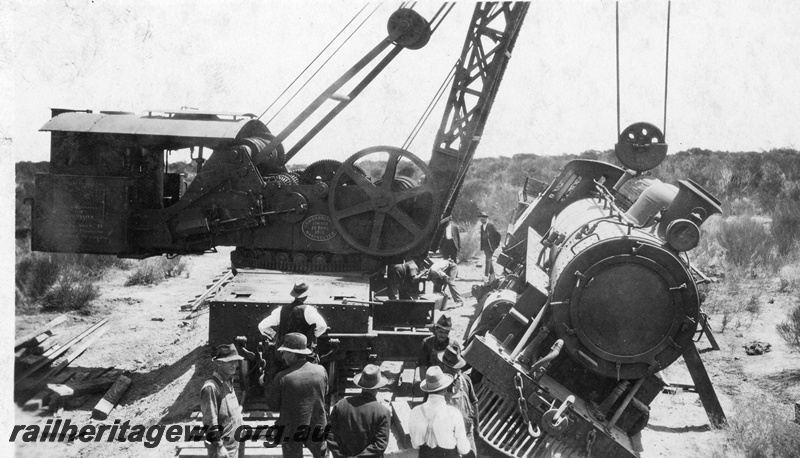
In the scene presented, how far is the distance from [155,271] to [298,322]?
1033 cm

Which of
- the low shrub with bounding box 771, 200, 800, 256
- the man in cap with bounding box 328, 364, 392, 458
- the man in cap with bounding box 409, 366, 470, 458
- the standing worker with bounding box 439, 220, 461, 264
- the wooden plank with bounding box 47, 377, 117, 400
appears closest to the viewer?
the man in cap with bounding box 328, 364, 392, 458

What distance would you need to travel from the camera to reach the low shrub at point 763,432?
5.96 m

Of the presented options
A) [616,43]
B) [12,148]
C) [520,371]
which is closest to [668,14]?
[616,43]

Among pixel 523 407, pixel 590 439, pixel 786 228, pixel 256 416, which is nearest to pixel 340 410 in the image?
pixel 523 407

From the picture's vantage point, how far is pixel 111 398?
24.4 ft

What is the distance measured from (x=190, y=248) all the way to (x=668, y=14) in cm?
757

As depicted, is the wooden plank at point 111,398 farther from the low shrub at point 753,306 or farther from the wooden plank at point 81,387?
the low shrub at point 753,306

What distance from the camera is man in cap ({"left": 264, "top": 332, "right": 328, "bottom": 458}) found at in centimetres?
475

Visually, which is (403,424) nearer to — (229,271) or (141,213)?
(141,213)

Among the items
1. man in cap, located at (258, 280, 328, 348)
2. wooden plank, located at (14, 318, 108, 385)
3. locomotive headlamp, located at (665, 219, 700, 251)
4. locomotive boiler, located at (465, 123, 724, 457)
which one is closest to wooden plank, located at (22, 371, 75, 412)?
wooden plank, located at (14, 318, 108, 385)

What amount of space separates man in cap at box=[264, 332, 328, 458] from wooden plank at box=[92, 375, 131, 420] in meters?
3.47

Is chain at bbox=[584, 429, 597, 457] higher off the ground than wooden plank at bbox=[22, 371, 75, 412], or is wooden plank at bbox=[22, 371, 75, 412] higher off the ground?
chain at bbox=[584, 429, 597, 457]

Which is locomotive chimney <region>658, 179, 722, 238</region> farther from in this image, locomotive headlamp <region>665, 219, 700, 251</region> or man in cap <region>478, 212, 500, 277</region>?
man in cap <region>478, 212, 500, 277</region>

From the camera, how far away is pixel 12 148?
4.89 meters
